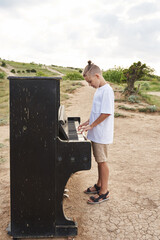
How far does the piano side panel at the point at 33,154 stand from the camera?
2.24 metres

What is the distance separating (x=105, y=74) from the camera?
22.6 metres

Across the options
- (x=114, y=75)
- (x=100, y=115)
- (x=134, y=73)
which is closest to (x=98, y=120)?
(x=100, y=115)

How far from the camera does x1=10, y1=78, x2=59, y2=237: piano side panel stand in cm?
224

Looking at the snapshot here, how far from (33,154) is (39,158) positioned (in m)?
0.07

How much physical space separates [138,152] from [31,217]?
381 centimetres

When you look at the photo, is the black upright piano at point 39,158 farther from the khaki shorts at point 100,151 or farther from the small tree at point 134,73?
the small tree at point 134,73

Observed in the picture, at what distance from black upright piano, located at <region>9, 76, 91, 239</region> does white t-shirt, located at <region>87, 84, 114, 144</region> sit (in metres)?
0.39

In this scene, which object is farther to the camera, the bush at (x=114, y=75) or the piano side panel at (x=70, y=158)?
the bush at (x=114, y=75)

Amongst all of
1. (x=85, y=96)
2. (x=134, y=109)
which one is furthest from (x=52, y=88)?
(x=85, y=96)

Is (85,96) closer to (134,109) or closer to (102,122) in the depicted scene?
(134,109)

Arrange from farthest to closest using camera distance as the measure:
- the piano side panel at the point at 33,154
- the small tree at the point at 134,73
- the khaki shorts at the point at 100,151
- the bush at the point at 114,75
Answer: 1. the bush at the point at 114,75
2. the small tree at the point at 134,73
3. the khaki shorts at the point at 100,151
4. the piano side panel at the point at 33,154

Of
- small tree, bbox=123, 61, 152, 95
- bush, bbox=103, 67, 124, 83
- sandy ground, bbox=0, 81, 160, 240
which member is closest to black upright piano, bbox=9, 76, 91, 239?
sandy ground, bbox=0, 81, 160, 240

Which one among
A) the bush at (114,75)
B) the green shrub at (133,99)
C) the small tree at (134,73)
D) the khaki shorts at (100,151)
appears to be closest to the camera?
the khaki shorts at (100,151)

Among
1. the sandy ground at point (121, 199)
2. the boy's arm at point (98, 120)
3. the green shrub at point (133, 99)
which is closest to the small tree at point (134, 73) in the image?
the green shrub at point (133, 99)
